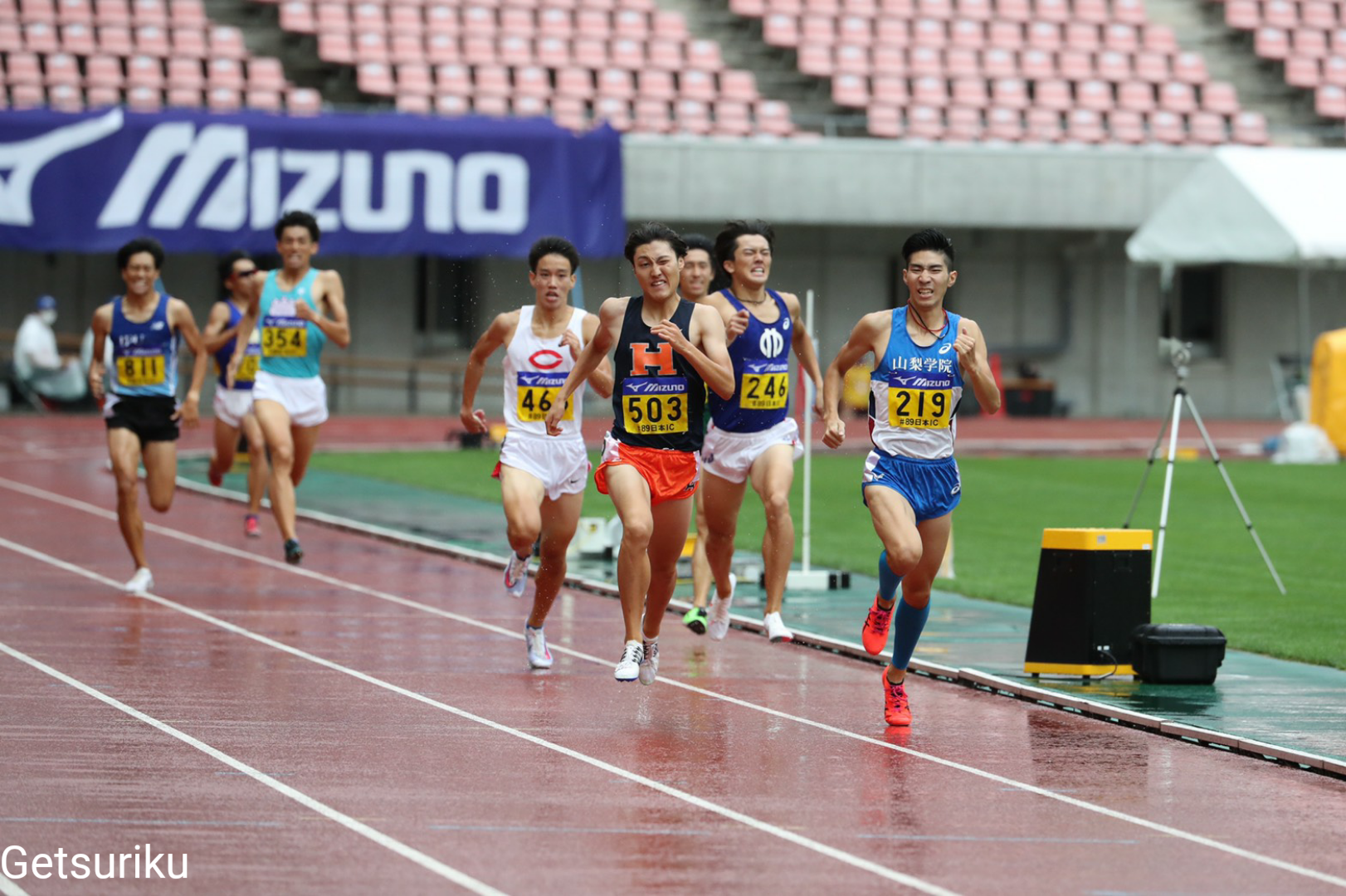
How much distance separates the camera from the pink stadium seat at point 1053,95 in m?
35.4

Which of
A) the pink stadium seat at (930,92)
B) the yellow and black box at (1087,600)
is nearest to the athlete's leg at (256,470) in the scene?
the yellow and black box at (1087,600)

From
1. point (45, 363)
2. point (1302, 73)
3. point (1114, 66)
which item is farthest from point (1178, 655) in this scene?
point (1302, 73)

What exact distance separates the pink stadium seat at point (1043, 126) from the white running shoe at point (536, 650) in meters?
25.6

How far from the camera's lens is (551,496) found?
1015cm

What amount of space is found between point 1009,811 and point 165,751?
126 inches

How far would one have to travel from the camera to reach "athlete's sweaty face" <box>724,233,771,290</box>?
1084cm

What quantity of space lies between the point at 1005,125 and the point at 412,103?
32.5 feet

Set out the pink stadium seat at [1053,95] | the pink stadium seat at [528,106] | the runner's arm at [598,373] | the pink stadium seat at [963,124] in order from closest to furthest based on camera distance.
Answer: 1. the runner's arm at [598,373]
2. the pink stadium seat at [528,106]
3. the pink stadium seat at [963,124]
4. the pink stadium seat at [1053,95]

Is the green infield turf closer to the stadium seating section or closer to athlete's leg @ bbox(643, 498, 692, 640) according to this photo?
athlete's leg @ bbox(643, 498, 692, 640)

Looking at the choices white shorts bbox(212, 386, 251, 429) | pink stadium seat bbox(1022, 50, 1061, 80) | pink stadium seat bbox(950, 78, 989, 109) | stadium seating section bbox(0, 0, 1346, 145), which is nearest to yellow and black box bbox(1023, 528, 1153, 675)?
white shorts bbox(212, 386, 251, 429)

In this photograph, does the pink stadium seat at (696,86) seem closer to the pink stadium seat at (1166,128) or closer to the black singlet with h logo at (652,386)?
the pink stadium seat at (1166,128)

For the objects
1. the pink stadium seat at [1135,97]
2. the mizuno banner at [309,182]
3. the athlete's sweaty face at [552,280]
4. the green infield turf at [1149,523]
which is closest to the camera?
the athlete's sweaty face at [552,280]

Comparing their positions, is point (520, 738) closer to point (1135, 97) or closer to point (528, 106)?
point (528, 106)

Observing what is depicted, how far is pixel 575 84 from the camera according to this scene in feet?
110
